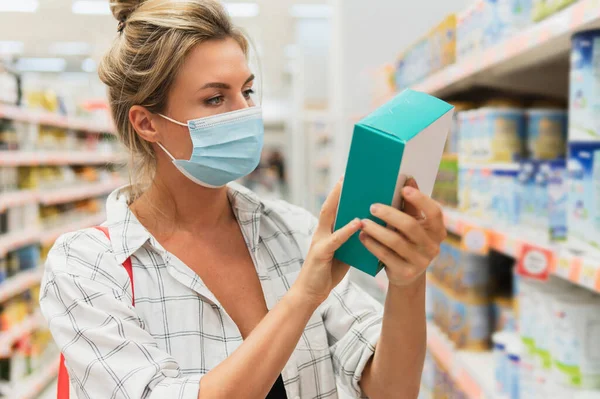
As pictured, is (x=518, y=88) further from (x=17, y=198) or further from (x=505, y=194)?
(x=17, y=198)

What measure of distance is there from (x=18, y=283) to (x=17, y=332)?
0.34m

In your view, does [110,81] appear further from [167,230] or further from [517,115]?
[517,115]

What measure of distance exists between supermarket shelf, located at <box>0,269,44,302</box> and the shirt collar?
3.03 metres

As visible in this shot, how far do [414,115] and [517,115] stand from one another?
41.7 inches

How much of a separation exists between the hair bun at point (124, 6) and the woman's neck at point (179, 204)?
0.40 metres

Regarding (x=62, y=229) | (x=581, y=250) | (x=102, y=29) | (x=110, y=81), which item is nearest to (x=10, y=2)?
(x=102, y=29)

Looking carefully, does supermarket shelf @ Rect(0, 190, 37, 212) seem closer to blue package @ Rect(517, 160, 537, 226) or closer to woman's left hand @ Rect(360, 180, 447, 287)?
blue package @ Rect(517, 160, 537, 226)

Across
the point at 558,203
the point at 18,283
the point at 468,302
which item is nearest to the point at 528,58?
the point at 558,203

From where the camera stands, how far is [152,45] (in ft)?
4.34

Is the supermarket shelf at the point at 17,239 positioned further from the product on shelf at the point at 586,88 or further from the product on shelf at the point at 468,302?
the product on shelf at the point at 586,88

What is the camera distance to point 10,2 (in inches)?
415

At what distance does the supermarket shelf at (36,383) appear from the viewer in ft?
13.4

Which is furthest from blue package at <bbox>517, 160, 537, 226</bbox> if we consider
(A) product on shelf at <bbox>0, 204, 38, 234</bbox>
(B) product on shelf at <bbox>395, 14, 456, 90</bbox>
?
(A) product on shelf at <bbox>0, 204, 38, 234</bbox>

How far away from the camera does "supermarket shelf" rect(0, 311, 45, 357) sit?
3842mm
